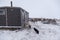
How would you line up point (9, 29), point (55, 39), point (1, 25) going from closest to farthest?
1. point (55, 39)
2. point (9, 29)
3. point (1, 25)

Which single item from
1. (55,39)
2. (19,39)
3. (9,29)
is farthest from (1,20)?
(55,39)

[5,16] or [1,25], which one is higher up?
[5,16]

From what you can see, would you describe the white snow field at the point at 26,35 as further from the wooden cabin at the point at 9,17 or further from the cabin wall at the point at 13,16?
the cabin wall at the point at 13,16

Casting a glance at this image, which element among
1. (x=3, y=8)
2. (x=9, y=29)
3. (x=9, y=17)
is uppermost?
(x=3, y=8)

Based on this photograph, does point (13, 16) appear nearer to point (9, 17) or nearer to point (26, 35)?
point (9, 17)

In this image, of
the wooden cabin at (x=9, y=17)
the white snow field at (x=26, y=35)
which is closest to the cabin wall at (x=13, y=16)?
the wooden cabin at (x=9, y=17)

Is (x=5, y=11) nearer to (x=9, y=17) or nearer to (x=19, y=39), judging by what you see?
(x=9, y=17)

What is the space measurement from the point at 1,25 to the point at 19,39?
24.2 ft

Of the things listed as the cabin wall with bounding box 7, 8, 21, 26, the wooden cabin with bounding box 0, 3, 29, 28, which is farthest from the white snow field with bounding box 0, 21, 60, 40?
the cabin wall with bounding box 7, 8, 21, 26

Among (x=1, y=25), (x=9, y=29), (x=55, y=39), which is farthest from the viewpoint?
(x=1, y=25)

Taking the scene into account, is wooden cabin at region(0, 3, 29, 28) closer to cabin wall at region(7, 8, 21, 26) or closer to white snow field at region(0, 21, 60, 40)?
cabin wall at region(7, 8, 21, 26)

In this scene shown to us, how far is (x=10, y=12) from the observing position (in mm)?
18500

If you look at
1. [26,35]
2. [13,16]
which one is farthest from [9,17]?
[26,35]

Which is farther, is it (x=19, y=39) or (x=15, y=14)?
(x=15, y=14)
